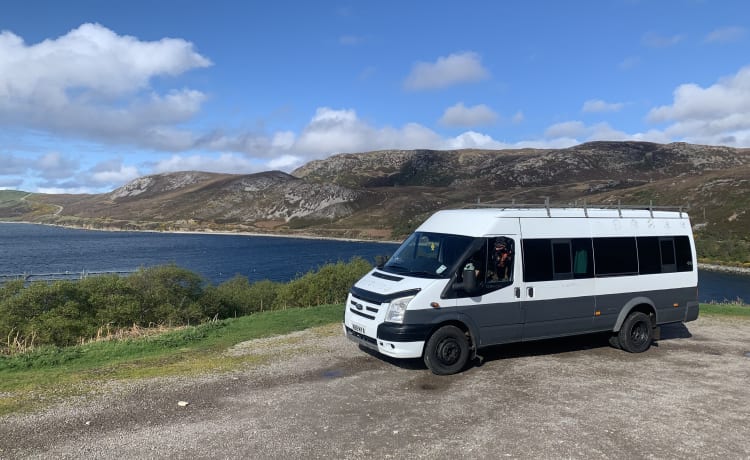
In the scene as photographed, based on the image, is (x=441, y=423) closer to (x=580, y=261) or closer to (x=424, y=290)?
(x=424, y=290)

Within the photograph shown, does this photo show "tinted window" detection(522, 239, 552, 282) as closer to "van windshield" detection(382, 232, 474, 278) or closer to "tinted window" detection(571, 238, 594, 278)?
"tinted window" detection(571, 238, 594, 278)

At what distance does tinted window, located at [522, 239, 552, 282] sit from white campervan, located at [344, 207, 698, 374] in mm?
21

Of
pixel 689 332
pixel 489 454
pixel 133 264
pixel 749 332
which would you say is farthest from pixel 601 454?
pixel 133 264

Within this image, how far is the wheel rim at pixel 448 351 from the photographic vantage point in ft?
30.9

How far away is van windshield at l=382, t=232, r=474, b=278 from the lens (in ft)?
31.7

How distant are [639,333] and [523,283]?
355 centimetres

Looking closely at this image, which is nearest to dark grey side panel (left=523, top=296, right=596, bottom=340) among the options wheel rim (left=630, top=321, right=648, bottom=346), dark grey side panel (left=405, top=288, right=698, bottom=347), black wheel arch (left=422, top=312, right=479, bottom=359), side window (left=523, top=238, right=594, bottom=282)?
dark grey side panel (left=405, top=288, right=698, bottom=347)

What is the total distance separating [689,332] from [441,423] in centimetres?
1010

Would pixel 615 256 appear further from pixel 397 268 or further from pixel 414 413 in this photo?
pixel 414 413

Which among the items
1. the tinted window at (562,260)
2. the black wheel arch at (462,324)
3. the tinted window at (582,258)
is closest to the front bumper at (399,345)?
the black wheel arch at (462,324)

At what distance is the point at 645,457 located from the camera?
6.20 metres

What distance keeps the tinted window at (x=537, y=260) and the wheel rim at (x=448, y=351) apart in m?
1.93

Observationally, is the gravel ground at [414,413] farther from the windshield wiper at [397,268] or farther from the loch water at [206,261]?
the loch water at [206,261]

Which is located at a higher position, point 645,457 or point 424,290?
point 424,290
